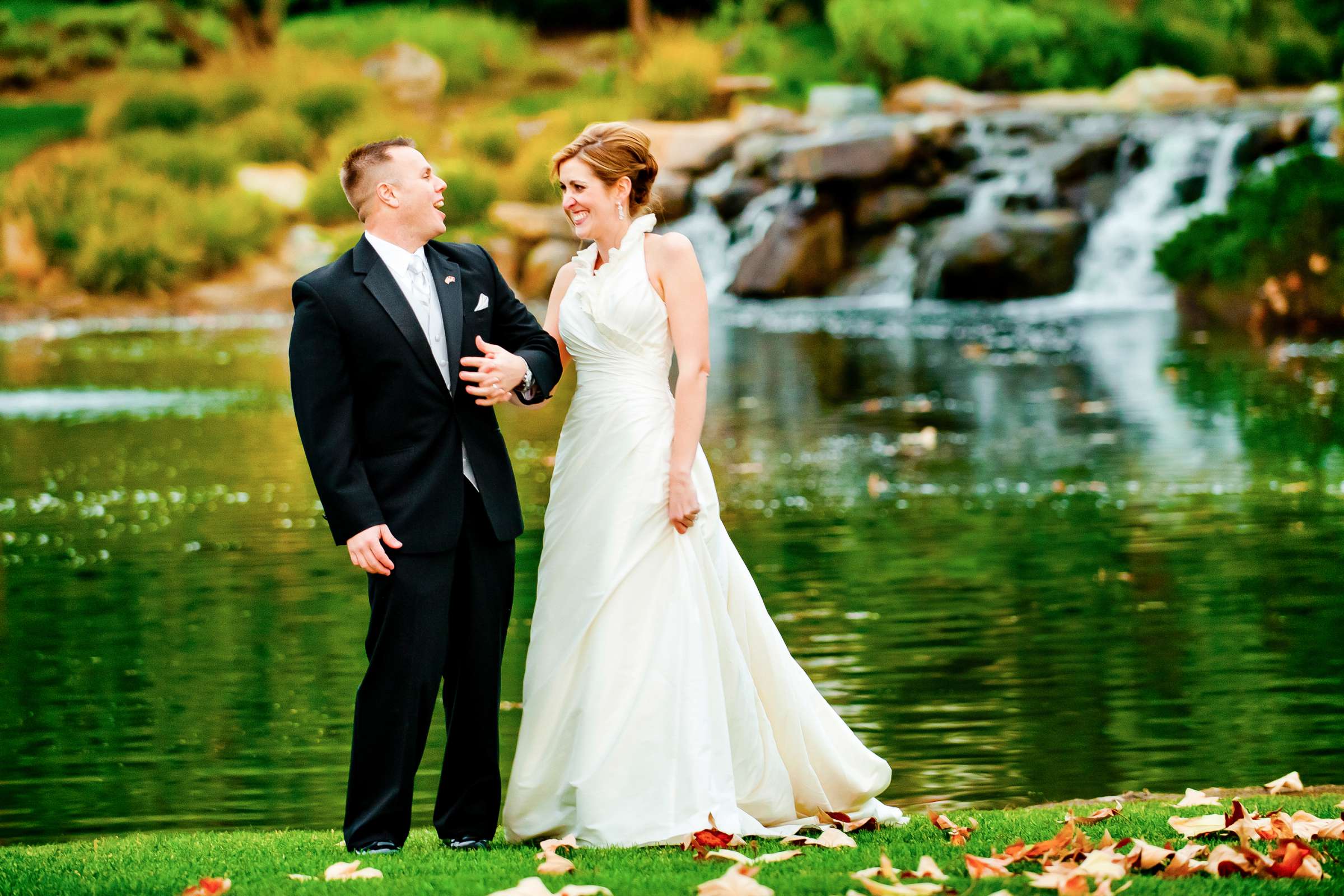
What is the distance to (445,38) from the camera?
44281 millimetres

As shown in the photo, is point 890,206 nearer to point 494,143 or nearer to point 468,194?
point 468,194

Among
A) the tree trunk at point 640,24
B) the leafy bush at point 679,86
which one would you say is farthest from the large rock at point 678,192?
the tree trunk at point 640,24

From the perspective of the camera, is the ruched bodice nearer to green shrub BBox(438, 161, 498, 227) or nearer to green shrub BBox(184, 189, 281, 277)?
green shrub BBox(184, 189, 281, 277)

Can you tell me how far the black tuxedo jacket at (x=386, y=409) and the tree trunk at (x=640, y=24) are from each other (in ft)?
130

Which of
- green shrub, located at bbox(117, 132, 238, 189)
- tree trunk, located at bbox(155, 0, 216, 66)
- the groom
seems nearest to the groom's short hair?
the groom

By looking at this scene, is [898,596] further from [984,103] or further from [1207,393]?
[984,103]

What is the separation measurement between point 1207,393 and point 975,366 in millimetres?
2987

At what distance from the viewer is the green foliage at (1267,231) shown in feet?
69.2

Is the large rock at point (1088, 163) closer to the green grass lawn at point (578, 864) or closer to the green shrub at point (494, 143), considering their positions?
the green shrub at point (494, 143)

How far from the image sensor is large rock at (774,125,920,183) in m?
28.5

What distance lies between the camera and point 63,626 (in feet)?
29.1

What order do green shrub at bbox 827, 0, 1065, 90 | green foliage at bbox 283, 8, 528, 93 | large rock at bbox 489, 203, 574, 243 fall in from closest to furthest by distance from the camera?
large rock at bbox 489, 203, 574, 243 < green shrub at bbox 827, 0, 1065, 90 < green foliage at bbox 283, 8, 528, 93

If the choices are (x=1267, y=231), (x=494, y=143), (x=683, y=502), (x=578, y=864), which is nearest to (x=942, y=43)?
(x=494, y=143)

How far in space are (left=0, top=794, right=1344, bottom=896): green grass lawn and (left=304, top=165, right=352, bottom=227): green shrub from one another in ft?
91.8
